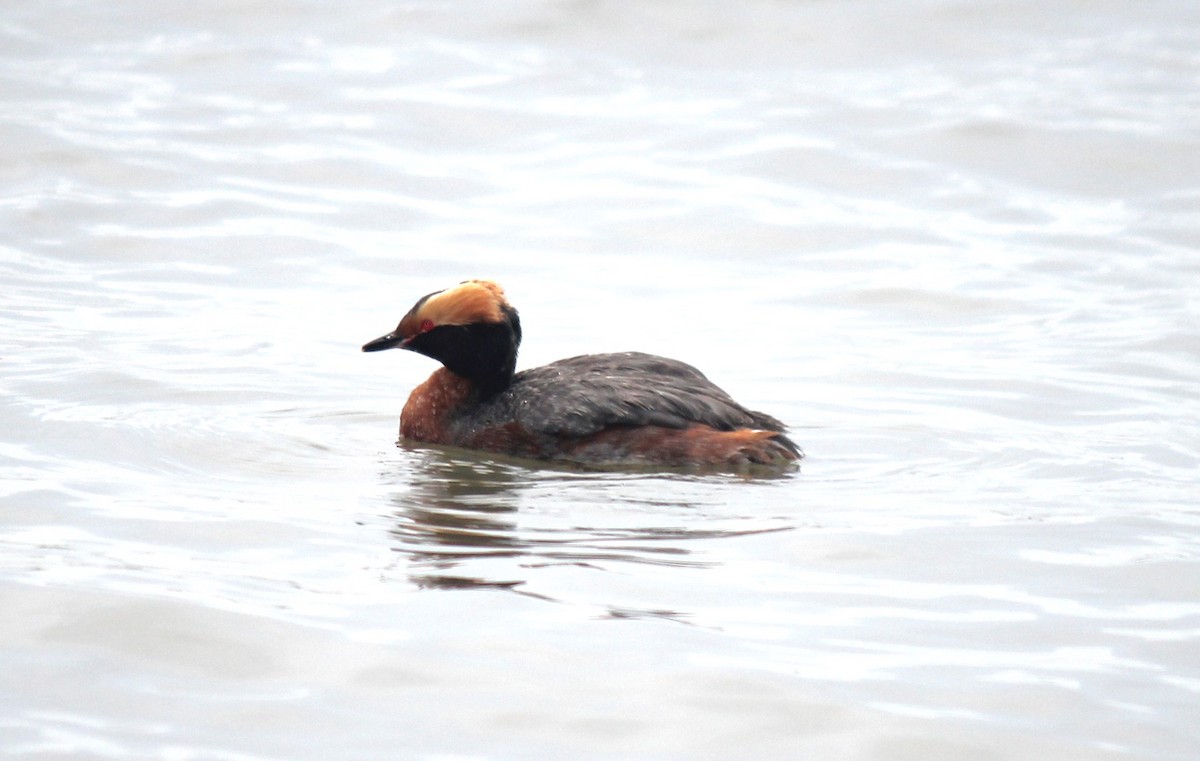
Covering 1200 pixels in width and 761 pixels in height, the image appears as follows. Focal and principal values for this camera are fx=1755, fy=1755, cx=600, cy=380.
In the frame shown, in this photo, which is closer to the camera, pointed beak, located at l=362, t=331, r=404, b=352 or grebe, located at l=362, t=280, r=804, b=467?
grebe, located at l=362, t=280, r=804, b=467

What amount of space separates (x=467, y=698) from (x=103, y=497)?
8.56 ft

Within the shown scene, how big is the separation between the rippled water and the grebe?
9.7 inches

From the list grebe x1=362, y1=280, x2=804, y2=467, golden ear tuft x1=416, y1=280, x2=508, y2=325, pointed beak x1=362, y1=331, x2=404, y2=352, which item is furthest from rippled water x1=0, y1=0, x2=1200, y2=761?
golden ear tuft x1=416, y1=280, x2=508, y2=325

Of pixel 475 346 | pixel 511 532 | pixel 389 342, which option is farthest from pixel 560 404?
pixel 511 532

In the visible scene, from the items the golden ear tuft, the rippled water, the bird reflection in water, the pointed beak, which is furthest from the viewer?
the pointed beak

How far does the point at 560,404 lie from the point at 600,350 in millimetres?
3030

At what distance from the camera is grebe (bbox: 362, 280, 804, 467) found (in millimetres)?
8266

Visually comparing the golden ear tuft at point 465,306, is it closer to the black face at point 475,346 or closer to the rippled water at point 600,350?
the black face at point 475,346

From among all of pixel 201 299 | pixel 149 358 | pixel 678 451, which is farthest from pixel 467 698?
pixel 201 299

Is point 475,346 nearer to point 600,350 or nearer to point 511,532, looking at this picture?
point 511,532

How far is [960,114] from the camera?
1809 centimetres

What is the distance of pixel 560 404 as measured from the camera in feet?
27.7

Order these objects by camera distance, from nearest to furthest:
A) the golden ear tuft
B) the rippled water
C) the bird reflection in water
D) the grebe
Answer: the rippled water → the bird reflection in water → the grebe → the golden ear tuft

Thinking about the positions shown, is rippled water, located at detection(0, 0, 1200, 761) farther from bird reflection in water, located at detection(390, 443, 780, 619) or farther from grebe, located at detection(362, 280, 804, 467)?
grebe, located at detection(362, 280, 804, 467)
